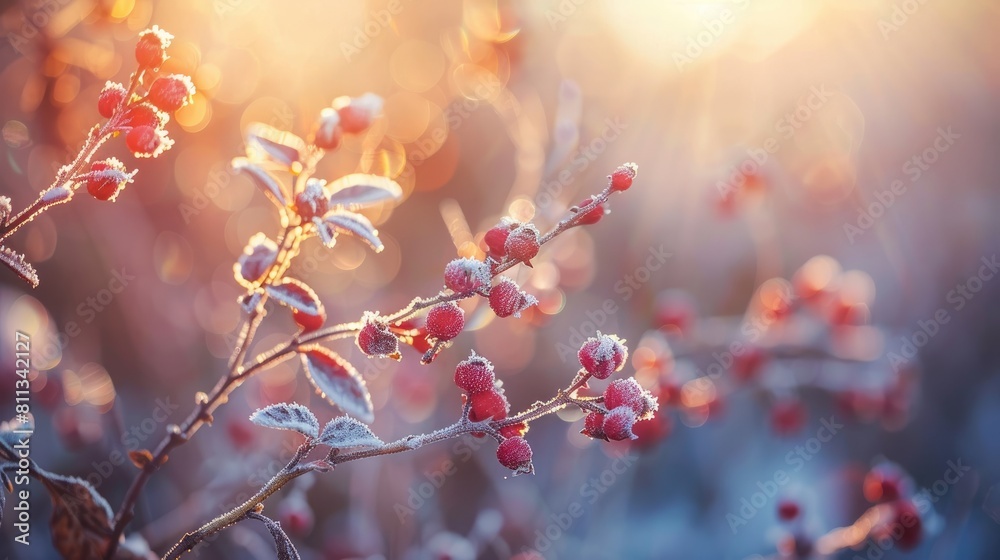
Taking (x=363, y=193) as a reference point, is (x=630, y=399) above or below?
below

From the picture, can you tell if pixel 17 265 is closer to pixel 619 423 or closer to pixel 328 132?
pixel 328 132

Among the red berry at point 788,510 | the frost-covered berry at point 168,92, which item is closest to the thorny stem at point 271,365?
the frost-covered berry at point 168,92

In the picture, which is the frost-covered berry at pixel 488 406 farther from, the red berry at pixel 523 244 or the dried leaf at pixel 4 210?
the dried leaf at pixel 4 210

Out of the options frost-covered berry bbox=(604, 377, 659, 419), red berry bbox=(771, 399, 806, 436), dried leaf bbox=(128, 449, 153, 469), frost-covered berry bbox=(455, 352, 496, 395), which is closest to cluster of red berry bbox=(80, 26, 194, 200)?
dried leaf bbox=(128, 449, 153, 469)

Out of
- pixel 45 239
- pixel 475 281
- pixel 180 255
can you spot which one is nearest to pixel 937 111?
pixel 475 281

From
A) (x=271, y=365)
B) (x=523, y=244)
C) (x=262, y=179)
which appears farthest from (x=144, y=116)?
(x=523, y=244)

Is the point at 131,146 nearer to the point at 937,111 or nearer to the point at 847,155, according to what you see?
the point at 847,155
